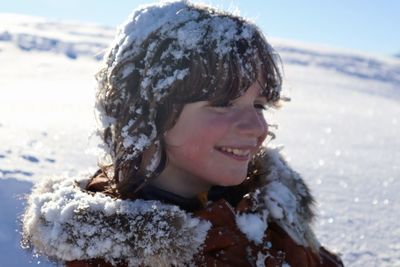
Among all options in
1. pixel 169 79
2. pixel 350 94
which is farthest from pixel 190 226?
pixel 350 94

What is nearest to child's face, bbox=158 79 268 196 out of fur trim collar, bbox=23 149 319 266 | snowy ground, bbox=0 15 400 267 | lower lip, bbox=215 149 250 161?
lower lip, bbox=215 149 250 161

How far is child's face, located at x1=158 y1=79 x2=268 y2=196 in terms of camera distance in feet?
4.56

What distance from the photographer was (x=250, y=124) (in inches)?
55.5

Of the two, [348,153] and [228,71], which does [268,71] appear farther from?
[348,153]

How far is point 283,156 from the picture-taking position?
1.73 metres

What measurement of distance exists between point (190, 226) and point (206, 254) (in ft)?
0.28

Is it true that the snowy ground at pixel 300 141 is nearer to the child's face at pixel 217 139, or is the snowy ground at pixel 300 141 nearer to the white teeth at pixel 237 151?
the child's face at pixel 217 139

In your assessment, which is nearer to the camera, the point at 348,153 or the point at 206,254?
the point at 206,254

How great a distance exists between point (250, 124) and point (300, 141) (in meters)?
4.69

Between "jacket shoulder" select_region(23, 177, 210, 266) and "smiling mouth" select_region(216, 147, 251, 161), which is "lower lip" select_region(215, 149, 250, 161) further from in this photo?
"jacket shoulder" select_region(23, 177, 210, 266)

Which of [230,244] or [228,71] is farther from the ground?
[228,71]

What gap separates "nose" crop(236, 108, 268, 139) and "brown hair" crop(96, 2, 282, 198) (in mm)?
59

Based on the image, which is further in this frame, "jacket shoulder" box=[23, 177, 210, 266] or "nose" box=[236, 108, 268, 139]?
"nose" box=[236, 108, 268, 139]

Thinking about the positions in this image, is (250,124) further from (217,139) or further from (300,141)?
(300,141)
